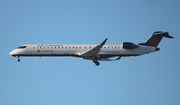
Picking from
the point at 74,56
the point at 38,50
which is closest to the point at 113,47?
the point at 74,56

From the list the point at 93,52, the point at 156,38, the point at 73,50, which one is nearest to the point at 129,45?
the point at 156,38

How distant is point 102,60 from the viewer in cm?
5372

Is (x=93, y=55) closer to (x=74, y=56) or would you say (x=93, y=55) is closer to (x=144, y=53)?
(x=74, y=56)

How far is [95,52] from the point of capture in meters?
51.7

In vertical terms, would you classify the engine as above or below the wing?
above

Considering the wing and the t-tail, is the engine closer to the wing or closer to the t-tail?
the t-tail

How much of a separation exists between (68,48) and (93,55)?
357cm

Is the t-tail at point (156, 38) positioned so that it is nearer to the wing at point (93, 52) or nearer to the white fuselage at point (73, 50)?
the white fuselage at point (73, 50)

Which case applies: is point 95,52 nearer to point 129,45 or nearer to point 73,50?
point 73,50

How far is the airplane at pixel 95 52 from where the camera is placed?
52781mm

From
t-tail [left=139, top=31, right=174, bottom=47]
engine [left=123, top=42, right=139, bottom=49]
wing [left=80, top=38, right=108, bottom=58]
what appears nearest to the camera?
wing [left=80, top=38, right=108, bottom=58]

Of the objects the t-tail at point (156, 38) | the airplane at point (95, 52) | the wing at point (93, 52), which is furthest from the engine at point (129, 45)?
the wing at point (93, 52)

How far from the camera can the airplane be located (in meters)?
52.8

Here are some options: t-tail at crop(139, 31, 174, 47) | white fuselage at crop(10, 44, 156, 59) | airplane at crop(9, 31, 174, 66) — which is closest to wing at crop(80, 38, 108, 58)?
airplane at crop(9, 31, 174, 66)
